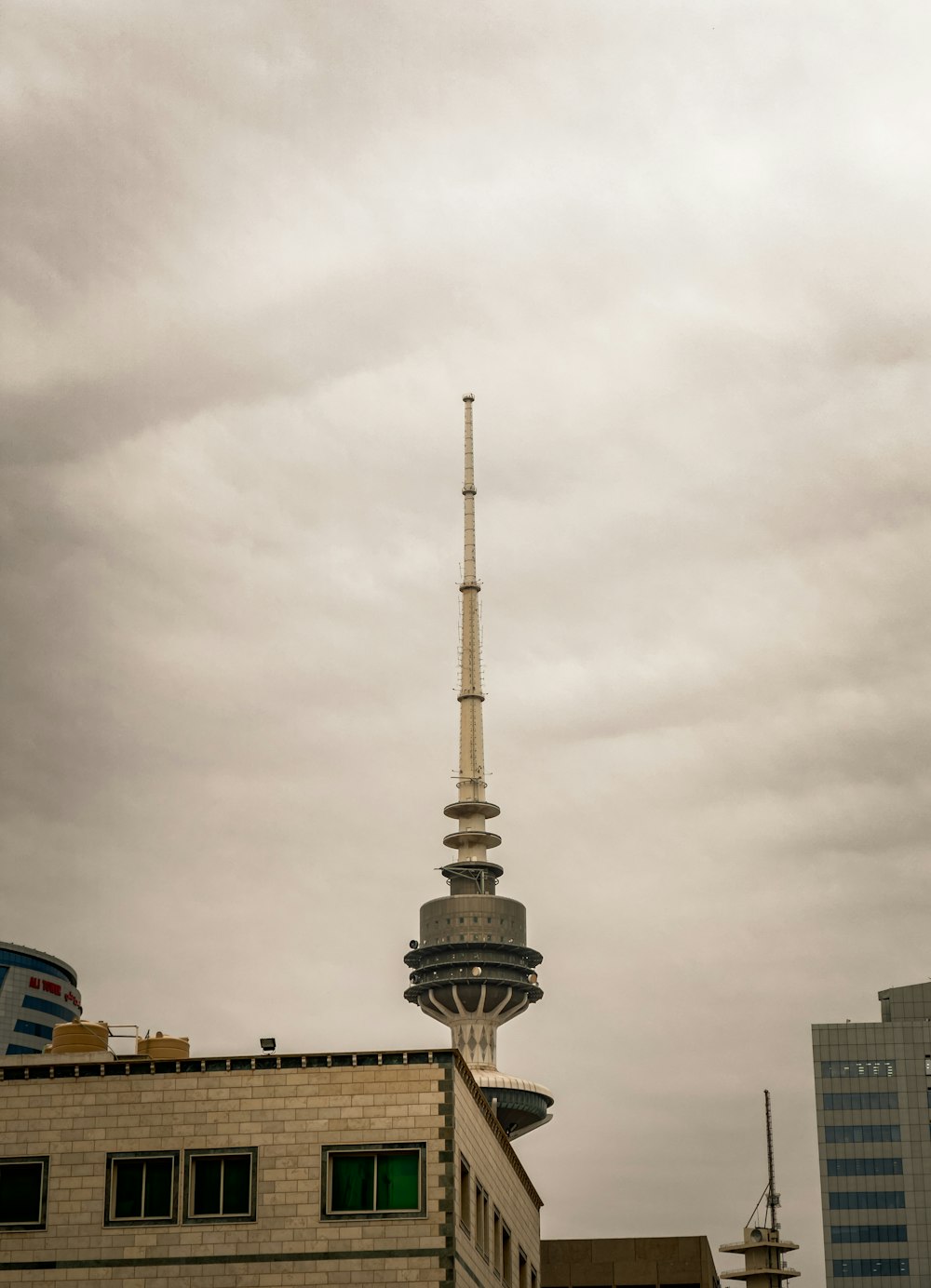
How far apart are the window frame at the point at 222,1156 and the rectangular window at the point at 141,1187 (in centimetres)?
37

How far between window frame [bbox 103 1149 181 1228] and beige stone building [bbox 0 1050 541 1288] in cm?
5

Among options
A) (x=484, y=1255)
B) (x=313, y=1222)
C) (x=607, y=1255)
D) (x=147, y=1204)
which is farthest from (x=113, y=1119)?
(x=607, y=1255)

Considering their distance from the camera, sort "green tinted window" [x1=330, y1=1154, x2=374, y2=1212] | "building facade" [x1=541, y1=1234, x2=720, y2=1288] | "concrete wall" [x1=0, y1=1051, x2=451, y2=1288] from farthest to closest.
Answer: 1. "building facade" [x1=541, y1=1234, x2=720, y2=1288]
2. "green tinted window" [x1=330, y1=1154, x2=374, y2=1212]
3. "concrete wall" [x1=0, y1=1051, x2=451, y2=1288]

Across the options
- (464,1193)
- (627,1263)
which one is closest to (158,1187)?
(464,1193)

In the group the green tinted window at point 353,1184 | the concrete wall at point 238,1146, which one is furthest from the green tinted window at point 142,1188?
the green tinted window at point 353,1184

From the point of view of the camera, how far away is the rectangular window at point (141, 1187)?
205ft

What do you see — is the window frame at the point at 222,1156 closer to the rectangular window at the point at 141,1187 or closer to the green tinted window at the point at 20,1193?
the rectangular window at the point at 141,1187

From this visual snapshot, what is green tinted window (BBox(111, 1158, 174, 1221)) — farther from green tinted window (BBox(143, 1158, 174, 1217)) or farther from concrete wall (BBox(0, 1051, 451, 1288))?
concrete wall (BBox(0, 1051, 451, 1288))

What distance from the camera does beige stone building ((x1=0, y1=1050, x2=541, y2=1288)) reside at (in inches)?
2413

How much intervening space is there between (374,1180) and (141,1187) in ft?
24.1

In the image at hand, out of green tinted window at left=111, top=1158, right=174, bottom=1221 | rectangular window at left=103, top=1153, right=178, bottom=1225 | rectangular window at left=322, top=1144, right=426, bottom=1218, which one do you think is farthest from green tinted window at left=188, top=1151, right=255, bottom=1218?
rectangular window at left=322, top=1144, right=426, bottom=1218

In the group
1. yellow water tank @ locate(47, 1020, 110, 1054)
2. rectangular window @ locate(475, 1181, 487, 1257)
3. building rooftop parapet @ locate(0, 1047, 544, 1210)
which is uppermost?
yellow water tank @ locate(47, 1020, 110, 1054)

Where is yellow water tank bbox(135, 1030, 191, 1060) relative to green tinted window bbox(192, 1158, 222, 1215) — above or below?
above

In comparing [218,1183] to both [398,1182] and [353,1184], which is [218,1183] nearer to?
[353,1184]
